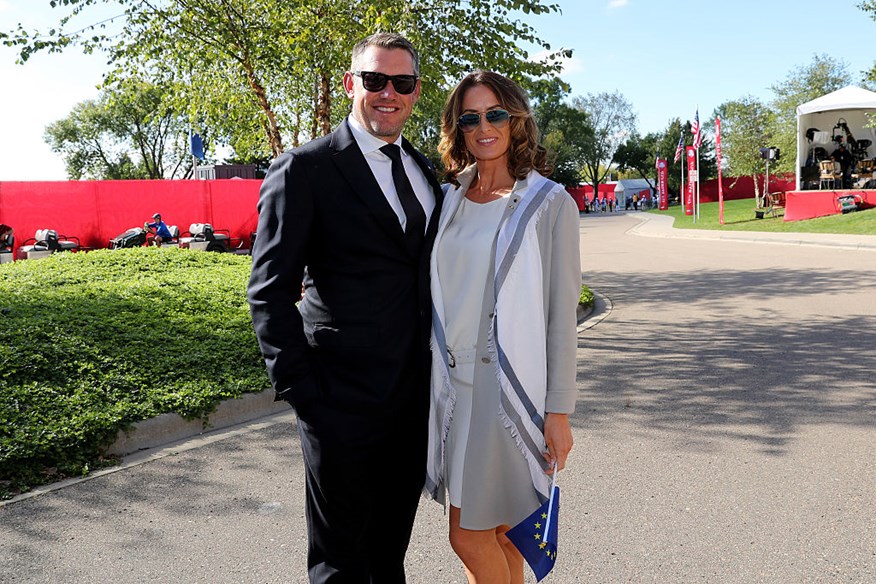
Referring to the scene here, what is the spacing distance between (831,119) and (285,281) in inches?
1257

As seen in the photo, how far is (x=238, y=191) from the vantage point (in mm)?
22531

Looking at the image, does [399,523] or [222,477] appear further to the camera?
[222,477]

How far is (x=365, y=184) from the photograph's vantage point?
2305mm

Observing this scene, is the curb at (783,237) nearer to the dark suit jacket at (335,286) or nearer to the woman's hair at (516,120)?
the woman's hair at (516,120)

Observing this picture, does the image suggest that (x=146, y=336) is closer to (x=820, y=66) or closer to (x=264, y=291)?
(x=264, y=291)

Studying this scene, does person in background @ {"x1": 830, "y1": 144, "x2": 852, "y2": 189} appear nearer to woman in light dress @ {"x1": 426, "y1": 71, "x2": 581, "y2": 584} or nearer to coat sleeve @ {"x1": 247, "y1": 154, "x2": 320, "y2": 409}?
woman in light dress @ {"x1": 426, "y1": 71, "x2": 581, "y2": 584}

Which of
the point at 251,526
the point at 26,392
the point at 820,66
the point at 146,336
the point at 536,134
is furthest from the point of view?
the point at 820,66

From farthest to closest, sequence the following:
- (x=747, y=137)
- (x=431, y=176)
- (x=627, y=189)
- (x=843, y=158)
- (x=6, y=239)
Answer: (x=627, y=189) < (x=747, y=137) < (x=843, y=158) < (x=6, y=239) < (x=431, y=176)

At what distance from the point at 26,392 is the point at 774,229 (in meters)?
25.7

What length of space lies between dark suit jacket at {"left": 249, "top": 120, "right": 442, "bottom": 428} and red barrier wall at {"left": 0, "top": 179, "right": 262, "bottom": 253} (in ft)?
65.5

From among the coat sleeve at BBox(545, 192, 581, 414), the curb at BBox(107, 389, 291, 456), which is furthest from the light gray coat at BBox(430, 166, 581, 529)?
the curb at BBox(107, 389, 291, 456)

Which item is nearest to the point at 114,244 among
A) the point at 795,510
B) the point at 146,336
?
the point at 146,336

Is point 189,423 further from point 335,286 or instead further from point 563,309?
point 563,309

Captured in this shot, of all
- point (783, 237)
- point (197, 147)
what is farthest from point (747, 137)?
point (197, 147)
